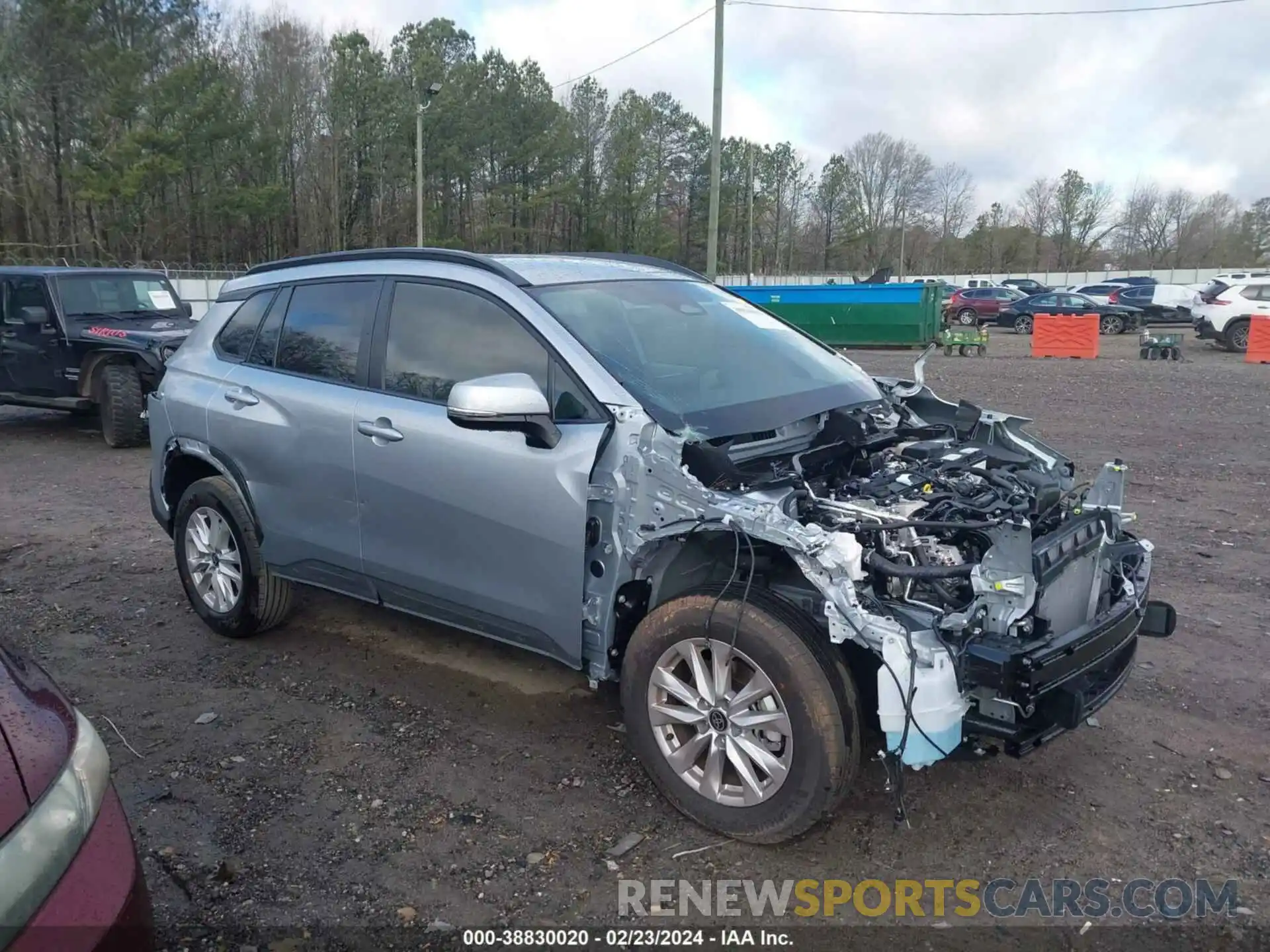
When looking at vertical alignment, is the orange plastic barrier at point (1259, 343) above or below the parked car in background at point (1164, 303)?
below

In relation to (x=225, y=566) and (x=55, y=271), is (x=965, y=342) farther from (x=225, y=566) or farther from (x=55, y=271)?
(x=225, y=566)

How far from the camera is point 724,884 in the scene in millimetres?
2893

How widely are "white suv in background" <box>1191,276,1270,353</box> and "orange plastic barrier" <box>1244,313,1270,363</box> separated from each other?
178 cm

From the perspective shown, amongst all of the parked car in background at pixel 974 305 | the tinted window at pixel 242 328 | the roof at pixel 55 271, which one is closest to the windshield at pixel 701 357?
the tinted window at pixel 242 328

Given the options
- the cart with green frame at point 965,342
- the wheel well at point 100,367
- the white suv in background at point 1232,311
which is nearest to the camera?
the wheel well at point 100,367

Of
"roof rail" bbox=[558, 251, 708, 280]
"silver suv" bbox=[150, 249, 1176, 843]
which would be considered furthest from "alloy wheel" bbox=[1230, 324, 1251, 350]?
"roof rail" bbox=[558, 251, 708, 280]

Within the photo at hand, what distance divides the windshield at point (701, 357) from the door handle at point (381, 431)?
795mm

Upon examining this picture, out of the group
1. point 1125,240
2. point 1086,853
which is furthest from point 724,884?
point 1125,240

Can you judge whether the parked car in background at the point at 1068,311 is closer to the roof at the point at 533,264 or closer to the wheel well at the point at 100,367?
the wheel well at the point at 100,367

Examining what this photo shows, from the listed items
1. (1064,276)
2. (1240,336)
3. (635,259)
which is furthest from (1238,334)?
(1064,276)

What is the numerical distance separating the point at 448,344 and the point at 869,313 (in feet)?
69.1

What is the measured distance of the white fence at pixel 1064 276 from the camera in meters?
65.5

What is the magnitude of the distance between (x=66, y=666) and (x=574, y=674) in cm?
247

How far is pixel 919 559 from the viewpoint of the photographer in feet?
9.89
